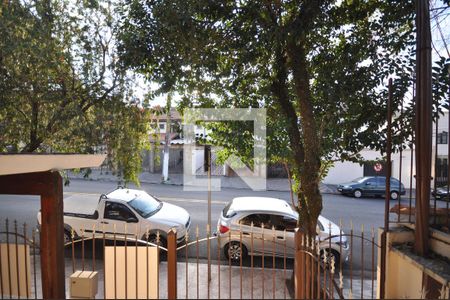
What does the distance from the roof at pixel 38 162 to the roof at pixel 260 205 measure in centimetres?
494

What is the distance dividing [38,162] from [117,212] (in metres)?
5.38

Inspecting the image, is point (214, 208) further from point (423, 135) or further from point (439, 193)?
point (423, 135)

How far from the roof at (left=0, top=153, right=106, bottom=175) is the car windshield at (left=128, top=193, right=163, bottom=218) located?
16.0 feet

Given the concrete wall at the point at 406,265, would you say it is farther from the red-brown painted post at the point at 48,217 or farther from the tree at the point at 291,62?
the red-brown painted post at the point at 48,217

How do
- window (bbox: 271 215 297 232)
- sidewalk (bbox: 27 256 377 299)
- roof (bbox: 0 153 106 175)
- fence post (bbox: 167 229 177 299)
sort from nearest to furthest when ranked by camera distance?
roof (bbox: 0 153 106 175)
fence post (bbox: 167 229 177 299)
sidewalk (bbox: 27 256 377 299)
window (bbox: 271 215 297 232)

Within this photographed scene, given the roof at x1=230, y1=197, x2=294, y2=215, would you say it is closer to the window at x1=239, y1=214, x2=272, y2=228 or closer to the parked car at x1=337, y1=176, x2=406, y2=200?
the window at x1=239, y1=214, x2=272, y2=228

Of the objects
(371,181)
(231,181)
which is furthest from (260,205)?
(231,181)

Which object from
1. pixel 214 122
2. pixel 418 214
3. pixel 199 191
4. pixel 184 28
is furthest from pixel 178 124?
pixel 199 191

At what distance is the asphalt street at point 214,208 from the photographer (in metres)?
8.83

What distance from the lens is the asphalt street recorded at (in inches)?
348

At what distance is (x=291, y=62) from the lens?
523 cm

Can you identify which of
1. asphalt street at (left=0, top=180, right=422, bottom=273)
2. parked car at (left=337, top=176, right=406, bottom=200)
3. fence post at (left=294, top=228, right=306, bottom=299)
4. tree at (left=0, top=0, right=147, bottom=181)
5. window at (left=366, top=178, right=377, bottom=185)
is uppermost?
tree at (left=0, top=0, right=147, bottom=181)

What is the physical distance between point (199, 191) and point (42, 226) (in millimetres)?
13417

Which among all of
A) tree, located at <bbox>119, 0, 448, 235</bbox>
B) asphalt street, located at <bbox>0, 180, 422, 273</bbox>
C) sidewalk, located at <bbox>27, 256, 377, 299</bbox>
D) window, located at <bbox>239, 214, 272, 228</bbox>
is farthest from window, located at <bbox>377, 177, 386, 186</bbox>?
tree, located at <bbox>119, 0, 448, 235</bbox>
